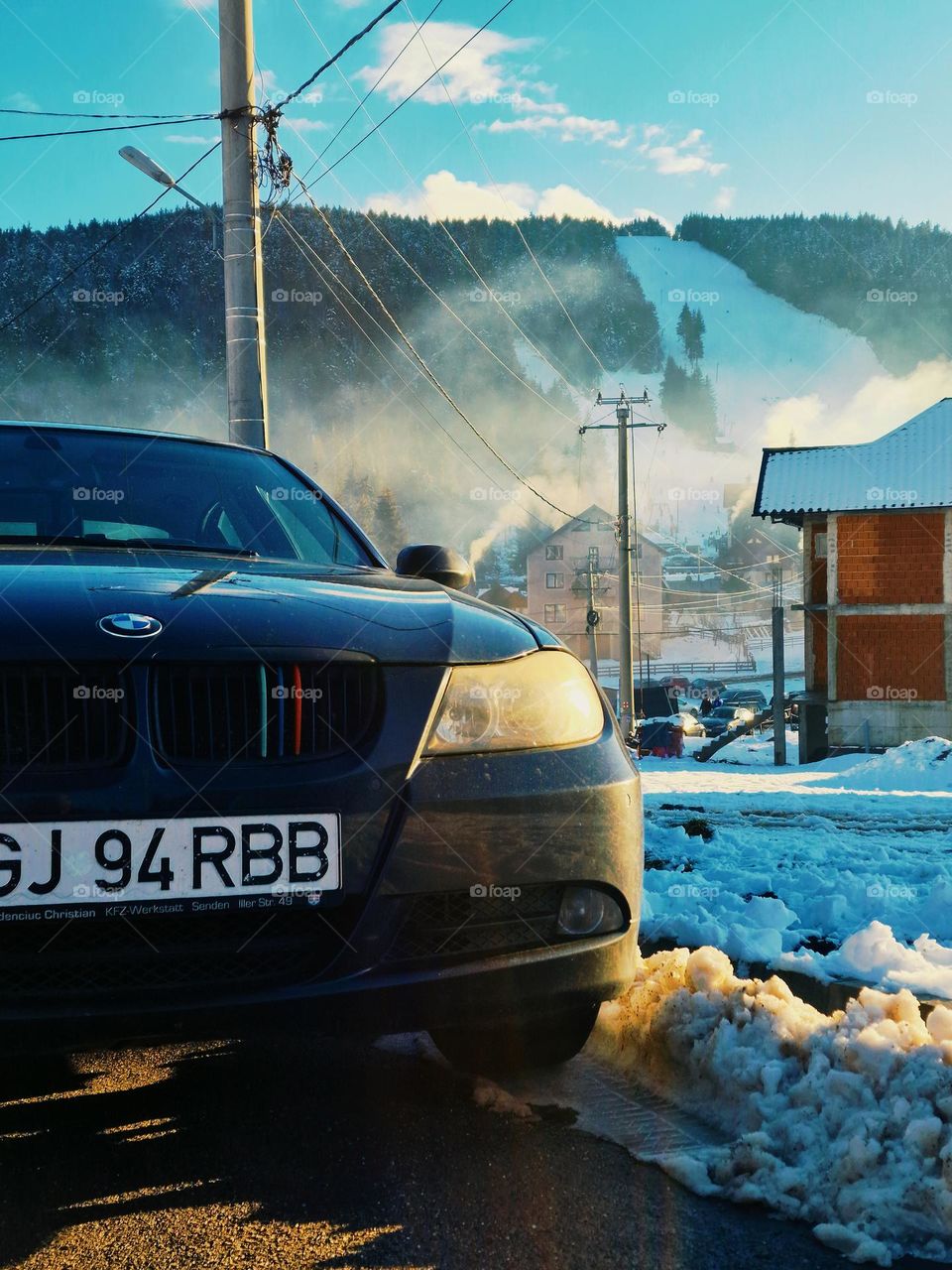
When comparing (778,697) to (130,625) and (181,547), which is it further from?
(130,625)

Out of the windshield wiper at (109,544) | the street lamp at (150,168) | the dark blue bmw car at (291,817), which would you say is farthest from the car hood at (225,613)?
the street lamp at (150,168)

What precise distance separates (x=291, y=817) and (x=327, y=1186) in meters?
0.66

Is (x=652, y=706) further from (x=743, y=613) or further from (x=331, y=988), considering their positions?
(x=743, y=613)

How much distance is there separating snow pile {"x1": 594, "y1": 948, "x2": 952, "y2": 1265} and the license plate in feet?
2.97

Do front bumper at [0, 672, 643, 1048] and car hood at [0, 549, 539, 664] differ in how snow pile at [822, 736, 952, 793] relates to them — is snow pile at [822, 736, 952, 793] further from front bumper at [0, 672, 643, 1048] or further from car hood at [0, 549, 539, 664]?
front bumper at [0, 672, 643, 1048]

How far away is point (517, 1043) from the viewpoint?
261cm

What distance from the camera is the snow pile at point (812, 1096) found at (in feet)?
6.35

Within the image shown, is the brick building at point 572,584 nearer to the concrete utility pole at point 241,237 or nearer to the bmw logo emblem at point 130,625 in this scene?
the concrete utility pole at point 241,237

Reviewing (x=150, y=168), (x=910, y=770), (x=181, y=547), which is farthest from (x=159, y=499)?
(x=910, y=770)

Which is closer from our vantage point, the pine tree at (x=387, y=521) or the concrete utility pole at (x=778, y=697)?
the concrete utility pole at (x=778, y=697)

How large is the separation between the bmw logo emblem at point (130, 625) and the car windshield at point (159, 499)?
3.30ft

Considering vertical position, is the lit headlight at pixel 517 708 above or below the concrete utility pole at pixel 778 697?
above

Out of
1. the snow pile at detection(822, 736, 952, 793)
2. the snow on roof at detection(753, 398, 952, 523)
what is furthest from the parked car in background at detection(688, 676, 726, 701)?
the snow pile at detection(822, 736, 952, 793)

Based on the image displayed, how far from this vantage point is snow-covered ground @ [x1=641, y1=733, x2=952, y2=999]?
10.4 feet
